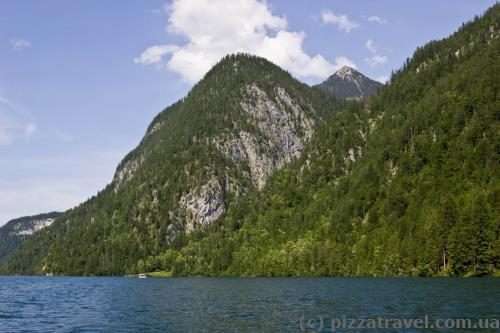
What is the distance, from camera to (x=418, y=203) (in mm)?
189125

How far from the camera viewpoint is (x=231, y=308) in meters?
67.6

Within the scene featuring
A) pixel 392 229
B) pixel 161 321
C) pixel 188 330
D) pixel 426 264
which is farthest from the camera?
pixel 392 229

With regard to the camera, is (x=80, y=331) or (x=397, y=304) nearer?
(x=80, y=331)

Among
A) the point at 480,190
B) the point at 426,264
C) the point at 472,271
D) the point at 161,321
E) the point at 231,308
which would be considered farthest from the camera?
the point at 480,190

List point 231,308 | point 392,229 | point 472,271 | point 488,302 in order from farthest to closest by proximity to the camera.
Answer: point 392,229 < point 472,271 < point 231,308 < point 488,302

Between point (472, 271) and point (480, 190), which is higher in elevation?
point (480, 190)

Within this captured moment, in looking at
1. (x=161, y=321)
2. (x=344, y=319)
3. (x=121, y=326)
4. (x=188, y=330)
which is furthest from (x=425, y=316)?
(x=121, y=326)

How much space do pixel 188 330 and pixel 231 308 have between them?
818 inches

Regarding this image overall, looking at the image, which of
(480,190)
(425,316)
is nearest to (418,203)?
(480,190)

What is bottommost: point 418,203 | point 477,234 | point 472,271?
point 472,271

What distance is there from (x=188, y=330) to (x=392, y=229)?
491ft

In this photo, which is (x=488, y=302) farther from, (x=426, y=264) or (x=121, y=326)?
(x=426, y=264)

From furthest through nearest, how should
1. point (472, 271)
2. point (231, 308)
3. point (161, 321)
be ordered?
1. point (472, 271)
2. point (231, 308)
3. point (161, 321)

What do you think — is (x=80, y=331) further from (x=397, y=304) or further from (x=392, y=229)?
(x=392, y=229)
